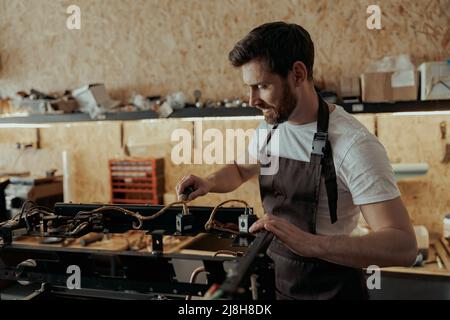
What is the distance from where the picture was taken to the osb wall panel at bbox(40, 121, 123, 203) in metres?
3.46

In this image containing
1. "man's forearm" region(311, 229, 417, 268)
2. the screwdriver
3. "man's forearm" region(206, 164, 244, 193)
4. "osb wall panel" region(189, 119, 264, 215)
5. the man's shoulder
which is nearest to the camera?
"man's forearm" region(311, 229, 417, 268)

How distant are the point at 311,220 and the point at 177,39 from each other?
7.09ft

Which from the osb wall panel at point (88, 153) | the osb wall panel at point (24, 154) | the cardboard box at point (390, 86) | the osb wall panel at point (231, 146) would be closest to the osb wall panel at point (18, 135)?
the osb wall panel at point (24, 154)

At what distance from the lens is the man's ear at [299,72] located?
1.39m

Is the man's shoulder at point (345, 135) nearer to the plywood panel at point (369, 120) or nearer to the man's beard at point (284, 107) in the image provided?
the man's beard at point (284, 107)

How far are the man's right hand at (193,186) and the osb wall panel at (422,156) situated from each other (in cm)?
168

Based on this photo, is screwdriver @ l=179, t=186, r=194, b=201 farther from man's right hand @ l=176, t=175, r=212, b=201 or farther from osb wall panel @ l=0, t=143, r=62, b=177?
osb wall panel @ l=0, t=143, r=62, b=177

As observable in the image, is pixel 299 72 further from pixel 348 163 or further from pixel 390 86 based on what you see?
pixel 390 86

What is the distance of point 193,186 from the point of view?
Answer: 62.8 inches

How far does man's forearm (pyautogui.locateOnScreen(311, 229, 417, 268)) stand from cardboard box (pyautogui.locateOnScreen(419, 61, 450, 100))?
4.95 feet
